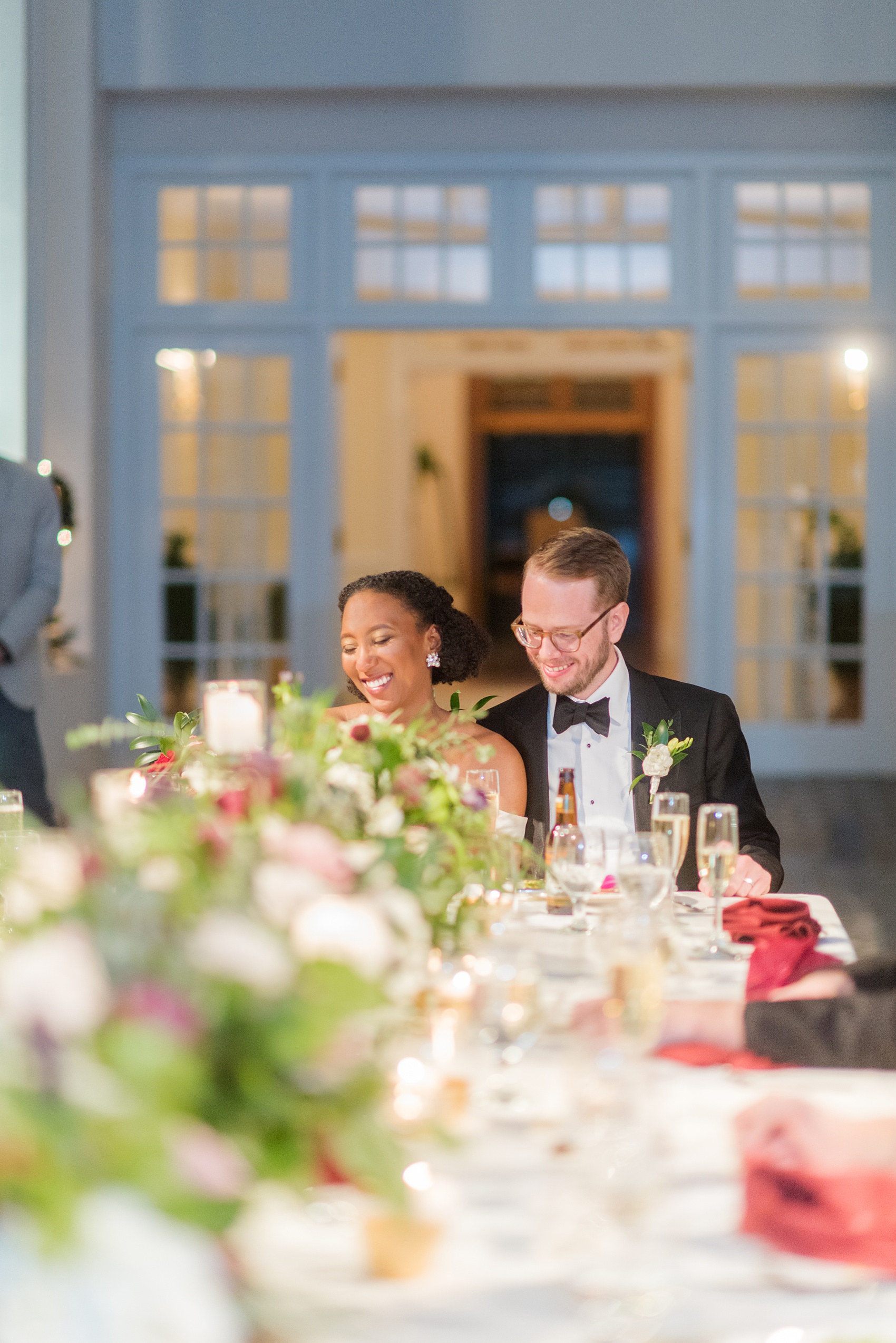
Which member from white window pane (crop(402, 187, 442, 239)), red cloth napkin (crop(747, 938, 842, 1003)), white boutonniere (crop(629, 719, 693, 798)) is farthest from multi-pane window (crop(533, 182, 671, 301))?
red cloth napkin (crop(747, 938, 842, 1003))

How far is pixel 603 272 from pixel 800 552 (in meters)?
1.76

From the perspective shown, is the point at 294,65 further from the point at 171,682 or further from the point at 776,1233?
the point at 776,1233

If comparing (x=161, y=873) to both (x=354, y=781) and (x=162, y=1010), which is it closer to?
(x=162, y=1010)

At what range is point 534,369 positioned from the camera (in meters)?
12.6

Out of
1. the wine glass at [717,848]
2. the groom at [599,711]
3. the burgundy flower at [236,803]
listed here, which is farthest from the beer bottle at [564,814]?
the burgundy flower at [236,803]

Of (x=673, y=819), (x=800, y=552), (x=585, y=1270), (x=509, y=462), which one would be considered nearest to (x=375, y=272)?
(x=800, y=552)

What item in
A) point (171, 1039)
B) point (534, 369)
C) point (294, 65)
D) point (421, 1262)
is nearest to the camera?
point (171, 1039)

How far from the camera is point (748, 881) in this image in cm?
245

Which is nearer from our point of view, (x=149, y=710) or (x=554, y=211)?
(x=149, y=710)

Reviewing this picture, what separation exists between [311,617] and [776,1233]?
21.9 ft

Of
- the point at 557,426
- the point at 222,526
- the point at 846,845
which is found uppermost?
the point at 557,426

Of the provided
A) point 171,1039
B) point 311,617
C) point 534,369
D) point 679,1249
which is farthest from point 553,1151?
point 534,369

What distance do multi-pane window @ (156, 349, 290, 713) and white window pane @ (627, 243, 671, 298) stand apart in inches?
73.0

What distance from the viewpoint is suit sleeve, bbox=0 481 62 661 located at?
16.0ft
